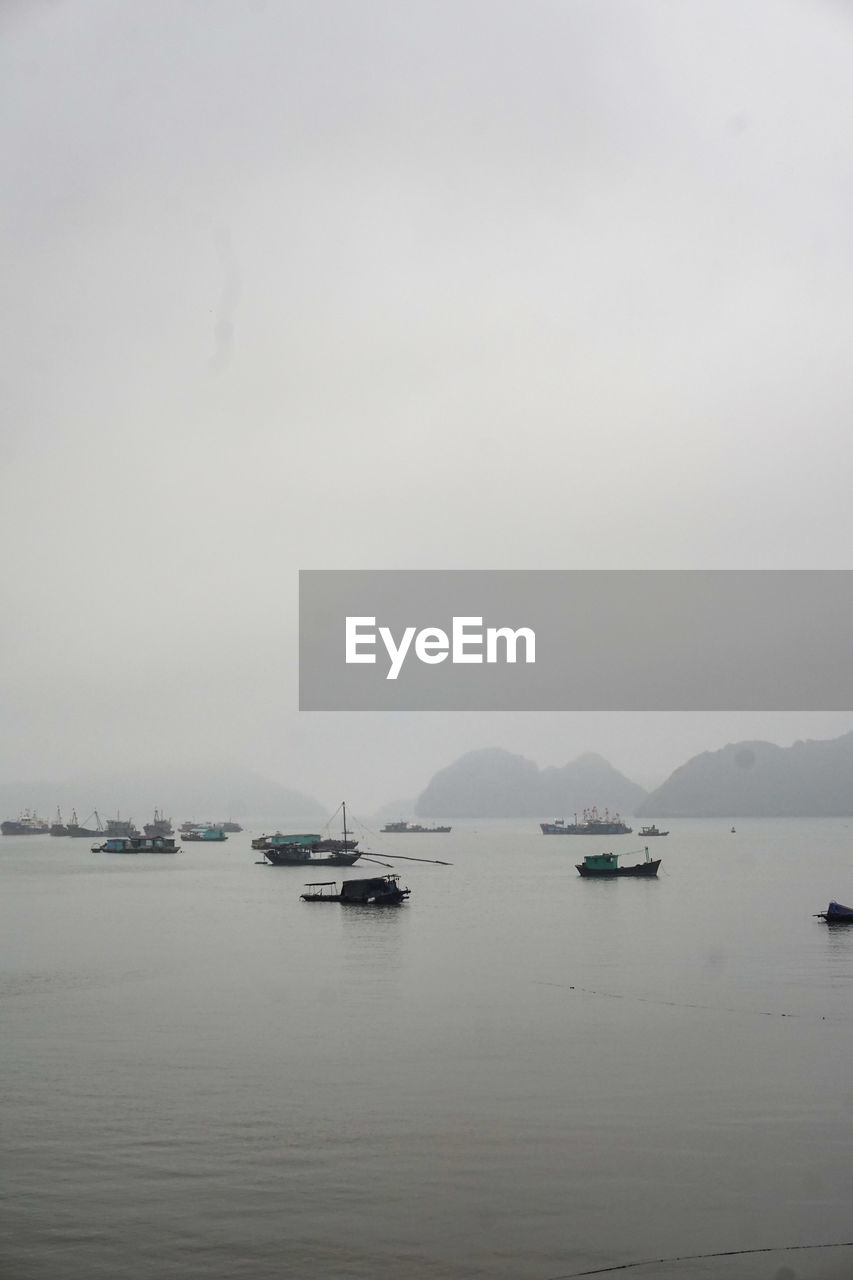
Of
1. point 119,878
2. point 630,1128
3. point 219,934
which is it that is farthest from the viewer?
point 119,878

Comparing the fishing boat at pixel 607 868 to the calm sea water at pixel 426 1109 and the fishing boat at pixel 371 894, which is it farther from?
the calm sea water at pixel 426 1109

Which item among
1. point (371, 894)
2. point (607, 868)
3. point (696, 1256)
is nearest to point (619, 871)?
point (607, 868)

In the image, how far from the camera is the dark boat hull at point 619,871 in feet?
366

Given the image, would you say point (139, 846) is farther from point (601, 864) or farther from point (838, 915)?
point (838, 915)

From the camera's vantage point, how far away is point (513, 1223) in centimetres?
2002

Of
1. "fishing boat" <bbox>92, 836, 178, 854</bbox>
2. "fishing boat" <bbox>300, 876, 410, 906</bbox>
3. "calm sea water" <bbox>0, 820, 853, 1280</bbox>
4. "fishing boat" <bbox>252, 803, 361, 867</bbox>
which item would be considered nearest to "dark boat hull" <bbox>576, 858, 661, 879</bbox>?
"fishing boat" <bbox>252, 803, 361, 867</bbox>

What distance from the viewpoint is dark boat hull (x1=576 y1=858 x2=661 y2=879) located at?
366 ft

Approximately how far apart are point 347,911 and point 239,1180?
58372 mm

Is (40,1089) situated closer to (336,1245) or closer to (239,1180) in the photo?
(239,1180)

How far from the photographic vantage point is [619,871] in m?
112

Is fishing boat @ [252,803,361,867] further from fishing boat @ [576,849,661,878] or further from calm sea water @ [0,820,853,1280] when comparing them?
calm sea water @ [0,820,853,1280]

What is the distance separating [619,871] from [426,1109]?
289ft

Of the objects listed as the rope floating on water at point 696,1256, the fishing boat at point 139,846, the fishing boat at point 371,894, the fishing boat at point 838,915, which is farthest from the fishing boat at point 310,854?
the rope floating on water at point 696,1256

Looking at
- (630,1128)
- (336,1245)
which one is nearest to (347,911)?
(630,1128)
